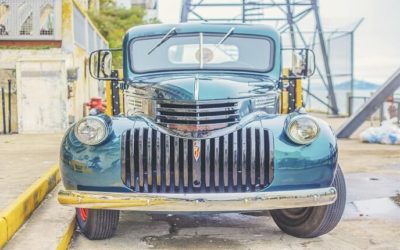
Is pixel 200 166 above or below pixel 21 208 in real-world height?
above

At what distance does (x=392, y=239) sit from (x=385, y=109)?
48.5 ft

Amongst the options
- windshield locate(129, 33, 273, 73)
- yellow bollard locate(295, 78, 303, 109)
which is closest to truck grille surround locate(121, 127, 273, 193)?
windshield locate(129, 33, 273, 73)

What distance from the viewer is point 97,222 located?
5.21 meters

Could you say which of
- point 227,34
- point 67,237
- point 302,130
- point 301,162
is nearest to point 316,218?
point 301,162

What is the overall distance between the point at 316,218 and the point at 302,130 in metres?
0.85

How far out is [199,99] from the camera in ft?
16.2

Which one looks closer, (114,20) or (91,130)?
(91,130)

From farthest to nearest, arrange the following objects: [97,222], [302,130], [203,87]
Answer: [97,222], [203,87], [302,130]

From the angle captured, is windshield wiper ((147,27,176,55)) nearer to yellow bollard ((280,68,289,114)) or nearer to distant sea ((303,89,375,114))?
yellow bollard ((280,68,289,114))

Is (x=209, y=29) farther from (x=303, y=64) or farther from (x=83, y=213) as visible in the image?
(x=83, y=213)

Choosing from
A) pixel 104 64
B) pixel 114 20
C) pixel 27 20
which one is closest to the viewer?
pixel 104 64

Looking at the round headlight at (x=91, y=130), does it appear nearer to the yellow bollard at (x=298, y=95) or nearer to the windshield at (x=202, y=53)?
the windshield at (x=202, y=53)

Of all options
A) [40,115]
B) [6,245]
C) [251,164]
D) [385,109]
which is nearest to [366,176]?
[251,164]

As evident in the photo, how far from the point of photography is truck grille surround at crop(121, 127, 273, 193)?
467 centimetres
